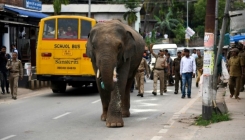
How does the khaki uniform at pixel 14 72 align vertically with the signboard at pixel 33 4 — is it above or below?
below

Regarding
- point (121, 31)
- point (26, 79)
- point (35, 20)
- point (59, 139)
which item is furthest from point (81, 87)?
point (59, 139)

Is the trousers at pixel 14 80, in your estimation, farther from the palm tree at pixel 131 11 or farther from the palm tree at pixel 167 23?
the palm tree at pixel 167 23

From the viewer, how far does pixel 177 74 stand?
76.5ft

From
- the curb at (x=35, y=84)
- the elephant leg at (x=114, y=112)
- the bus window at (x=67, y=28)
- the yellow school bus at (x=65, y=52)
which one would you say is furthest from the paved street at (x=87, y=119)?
the curb at (x=35, y=84)

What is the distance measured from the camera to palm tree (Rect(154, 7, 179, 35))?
72156mm

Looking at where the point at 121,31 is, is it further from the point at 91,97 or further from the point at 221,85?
the point at 221,85

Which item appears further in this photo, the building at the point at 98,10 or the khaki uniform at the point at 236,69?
the building at the point at 98,10

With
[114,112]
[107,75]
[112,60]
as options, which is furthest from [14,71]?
[107,75]

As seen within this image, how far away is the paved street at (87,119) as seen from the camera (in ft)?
38.0

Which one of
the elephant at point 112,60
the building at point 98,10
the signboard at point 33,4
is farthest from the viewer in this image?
the building at point 98,10

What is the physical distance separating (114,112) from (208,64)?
2637 millimetres

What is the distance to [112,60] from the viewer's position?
1221 centimetres

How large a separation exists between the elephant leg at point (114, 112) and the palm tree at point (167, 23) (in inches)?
2339

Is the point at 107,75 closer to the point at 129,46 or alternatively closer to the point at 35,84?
the point at 129,46
